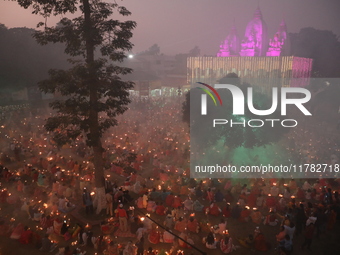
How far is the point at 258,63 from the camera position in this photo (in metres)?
43.8

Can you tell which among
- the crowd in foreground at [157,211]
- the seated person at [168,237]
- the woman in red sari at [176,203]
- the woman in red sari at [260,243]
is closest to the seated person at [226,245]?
the crowd in foreground at [157,211]

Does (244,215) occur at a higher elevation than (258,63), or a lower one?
lower

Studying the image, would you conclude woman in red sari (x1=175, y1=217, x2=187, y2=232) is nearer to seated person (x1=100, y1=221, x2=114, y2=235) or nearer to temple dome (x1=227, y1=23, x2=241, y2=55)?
seated person (x1=100, y1=221, x2=114, y2=235)

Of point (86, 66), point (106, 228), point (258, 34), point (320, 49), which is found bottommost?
point (106, 228)

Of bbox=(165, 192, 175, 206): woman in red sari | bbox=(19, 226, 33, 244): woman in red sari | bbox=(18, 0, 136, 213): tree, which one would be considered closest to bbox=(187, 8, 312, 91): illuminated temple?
bbox=(165, 192, 175, 206): woman in red sari

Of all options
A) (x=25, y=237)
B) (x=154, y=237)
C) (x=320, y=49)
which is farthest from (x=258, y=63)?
(x=25, y=237)

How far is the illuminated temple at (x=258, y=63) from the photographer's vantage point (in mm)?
42750

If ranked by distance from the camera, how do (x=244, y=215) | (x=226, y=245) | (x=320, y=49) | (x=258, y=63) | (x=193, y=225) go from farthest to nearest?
(x=320, y=49)
(x=258, y=63)
(x=244, y=215)
(x=193, y=225)
(x=226, y=245)

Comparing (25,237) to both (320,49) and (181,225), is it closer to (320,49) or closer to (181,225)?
(181,225)

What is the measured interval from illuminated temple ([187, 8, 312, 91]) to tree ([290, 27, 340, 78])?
10343 mm

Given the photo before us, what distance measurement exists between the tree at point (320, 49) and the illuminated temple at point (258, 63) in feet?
33.9

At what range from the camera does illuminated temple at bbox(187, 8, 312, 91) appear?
42.8m

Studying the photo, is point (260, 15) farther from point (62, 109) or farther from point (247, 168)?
point (62, 109)

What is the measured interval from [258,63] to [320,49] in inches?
960
